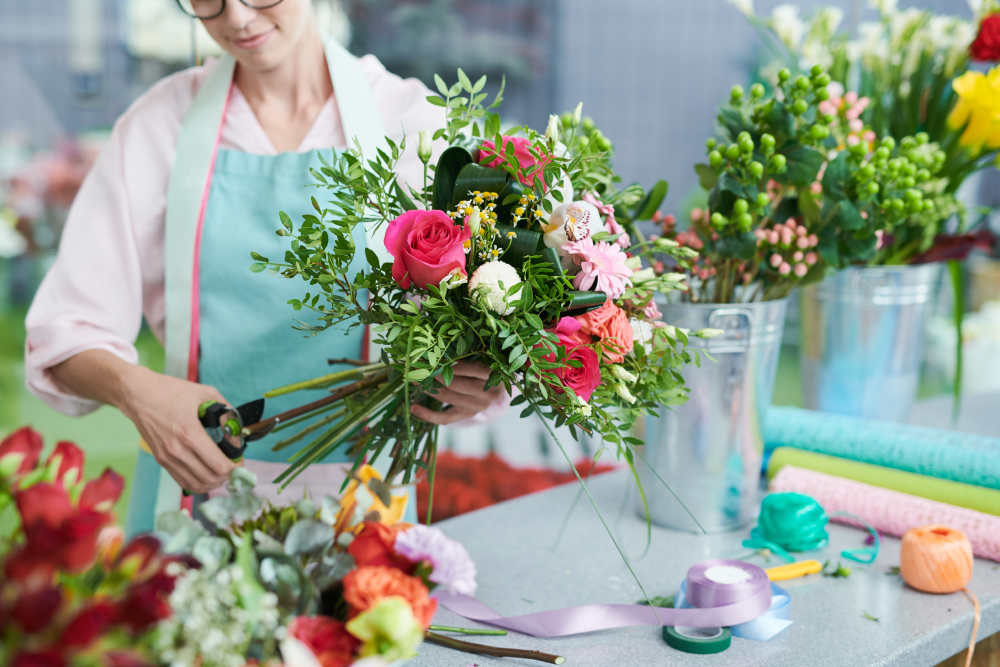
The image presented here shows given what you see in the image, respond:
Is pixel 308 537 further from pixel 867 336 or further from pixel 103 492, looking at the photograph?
pixel 867 336

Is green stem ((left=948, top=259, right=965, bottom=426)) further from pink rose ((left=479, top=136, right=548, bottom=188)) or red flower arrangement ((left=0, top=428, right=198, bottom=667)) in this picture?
red flower arrangement ((left=0, top=428, right=198, bottom=667))

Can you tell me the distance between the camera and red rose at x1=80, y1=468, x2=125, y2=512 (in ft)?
1.38

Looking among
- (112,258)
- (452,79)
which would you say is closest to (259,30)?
(112,258)

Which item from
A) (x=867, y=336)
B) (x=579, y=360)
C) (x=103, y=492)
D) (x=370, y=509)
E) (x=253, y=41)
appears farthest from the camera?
(x=867, y=336)

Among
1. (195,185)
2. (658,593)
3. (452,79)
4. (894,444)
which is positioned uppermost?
(452,79)

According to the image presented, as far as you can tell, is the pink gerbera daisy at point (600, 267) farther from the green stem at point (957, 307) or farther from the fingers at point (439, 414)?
the green stem at point (957, 307)

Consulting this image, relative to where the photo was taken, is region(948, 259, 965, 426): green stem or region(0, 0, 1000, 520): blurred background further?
region(0, 0, 1000, 520): blurred background

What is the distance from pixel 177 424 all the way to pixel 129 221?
328 mm

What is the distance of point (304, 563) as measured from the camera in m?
0.52

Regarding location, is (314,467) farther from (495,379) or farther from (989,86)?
(989,86)

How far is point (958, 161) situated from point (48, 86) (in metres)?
2.88

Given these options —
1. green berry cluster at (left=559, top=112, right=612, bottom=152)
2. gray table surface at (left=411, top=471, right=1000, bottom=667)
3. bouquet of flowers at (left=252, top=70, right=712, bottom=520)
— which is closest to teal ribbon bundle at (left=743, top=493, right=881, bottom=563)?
gray table surface at (left=411, top=471, right=1000, bottom=667)

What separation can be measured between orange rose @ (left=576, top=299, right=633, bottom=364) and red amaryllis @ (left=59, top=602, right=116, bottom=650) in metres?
0.45

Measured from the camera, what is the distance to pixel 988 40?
1271 millimetres
